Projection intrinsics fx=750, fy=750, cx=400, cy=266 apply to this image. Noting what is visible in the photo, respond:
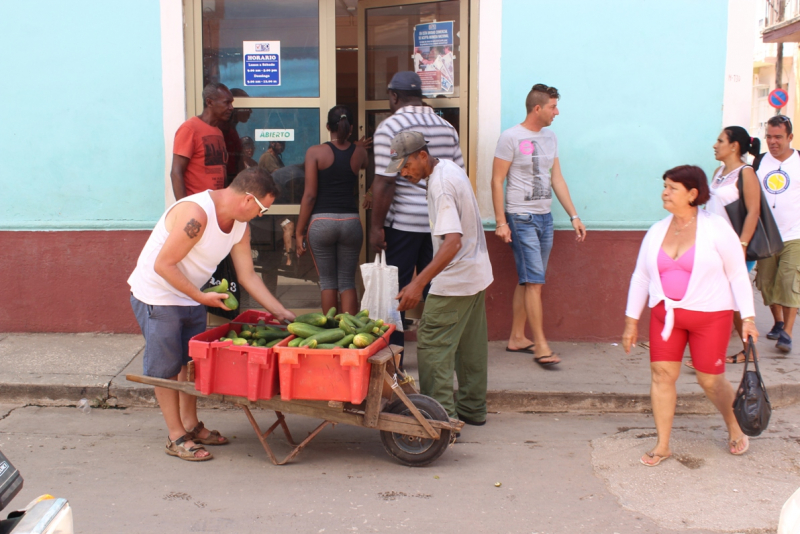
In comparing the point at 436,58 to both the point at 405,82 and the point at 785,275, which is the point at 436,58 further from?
the point at 785,275

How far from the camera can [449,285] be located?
15.0 ft

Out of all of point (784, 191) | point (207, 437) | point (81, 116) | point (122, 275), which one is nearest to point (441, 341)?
point (207, 437)

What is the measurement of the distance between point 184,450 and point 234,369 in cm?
72

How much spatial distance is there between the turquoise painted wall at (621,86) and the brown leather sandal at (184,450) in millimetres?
3580

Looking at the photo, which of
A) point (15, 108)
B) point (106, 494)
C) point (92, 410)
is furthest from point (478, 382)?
point (15, 108)

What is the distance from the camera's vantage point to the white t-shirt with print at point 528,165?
19.4 ft

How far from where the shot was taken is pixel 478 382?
496 cm

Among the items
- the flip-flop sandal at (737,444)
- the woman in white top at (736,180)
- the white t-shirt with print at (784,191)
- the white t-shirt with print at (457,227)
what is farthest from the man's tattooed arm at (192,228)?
the white t-shirt with print at (784,191)

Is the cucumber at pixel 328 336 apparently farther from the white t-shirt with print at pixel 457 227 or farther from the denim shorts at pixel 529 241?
the denim shorts at pixel 529 241

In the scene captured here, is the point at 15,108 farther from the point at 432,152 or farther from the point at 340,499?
the point at 340,499

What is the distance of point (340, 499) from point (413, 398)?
2.35 feet

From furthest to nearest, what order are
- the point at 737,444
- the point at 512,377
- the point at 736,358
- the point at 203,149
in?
the point at 736,358, the point at 203,149, the point at 512,377, the point at 737,444

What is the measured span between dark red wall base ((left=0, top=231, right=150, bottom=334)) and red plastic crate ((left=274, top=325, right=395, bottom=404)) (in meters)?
2.98

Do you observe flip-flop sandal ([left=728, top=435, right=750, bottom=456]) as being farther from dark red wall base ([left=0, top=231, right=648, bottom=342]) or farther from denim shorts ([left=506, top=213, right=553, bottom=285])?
dark red wall base ([left=0, top=231, right=648, bottom=342])
